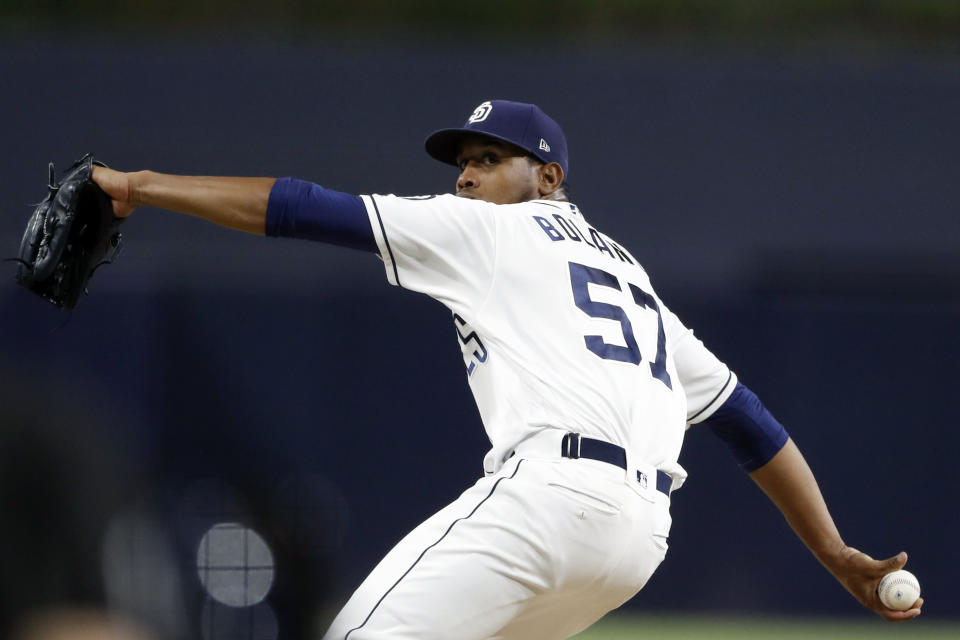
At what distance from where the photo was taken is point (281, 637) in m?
3.44

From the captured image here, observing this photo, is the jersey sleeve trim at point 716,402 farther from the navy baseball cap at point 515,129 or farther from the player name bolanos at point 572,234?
the navy baseball cap at point 515,129

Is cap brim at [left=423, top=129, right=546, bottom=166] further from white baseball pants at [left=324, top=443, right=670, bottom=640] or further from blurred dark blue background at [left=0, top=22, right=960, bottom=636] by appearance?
blurred dark blue background at [left=0, top=22, right=960, bottom=636]

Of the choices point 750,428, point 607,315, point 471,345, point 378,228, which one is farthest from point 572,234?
point 750,428

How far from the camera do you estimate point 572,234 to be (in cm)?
310

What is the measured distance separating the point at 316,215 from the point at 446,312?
5955 millimetres

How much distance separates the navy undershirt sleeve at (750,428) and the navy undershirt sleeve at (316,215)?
3.92ft

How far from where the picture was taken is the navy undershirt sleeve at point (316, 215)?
275 centimetres

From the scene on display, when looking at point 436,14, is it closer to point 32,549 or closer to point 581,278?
point 581,278

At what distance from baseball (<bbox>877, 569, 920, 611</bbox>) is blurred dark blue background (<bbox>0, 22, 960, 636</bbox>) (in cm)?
466

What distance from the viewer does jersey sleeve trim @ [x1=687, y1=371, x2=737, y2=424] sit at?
3.50m

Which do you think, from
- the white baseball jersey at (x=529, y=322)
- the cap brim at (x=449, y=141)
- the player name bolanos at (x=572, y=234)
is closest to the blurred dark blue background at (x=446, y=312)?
the cap brim at (x=449, y=141)

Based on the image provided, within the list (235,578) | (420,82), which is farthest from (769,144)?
(235,578)

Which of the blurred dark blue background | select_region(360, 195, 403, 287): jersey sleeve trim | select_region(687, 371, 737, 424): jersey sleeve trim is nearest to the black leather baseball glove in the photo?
select_region(360, 195, 403, 287): jersey sleeve trim

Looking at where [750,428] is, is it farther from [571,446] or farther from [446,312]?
[446,312]
